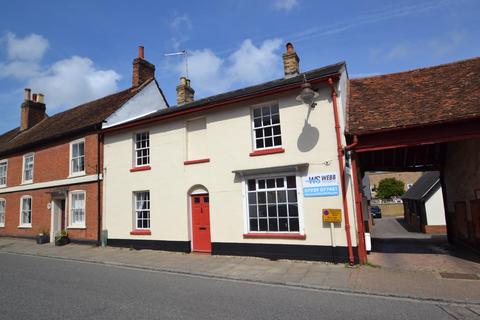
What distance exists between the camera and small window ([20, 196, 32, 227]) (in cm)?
2023

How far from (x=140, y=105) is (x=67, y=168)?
5.20 meters

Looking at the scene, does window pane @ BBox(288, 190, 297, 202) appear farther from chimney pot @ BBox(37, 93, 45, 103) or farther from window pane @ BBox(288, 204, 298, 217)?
chimney pot @ BBox(37, 93, 45, 103)

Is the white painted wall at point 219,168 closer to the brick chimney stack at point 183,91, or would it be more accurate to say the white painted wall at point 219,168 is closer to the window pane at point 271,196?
the window pane at point 271,196

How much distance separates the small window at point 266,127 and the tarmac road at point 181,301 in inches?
199

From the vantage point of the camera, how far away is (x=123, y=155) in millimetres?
15586

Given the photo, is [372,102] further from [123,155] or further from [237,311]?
[123,155]

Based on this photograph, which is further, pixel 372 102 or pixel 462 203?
pixel 462 203

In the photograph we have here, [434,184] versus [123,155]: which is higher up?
[123,155]

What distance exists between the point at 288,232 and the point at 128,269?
5.21 metres

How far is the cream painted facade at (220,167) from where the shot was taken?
1084 centimetres

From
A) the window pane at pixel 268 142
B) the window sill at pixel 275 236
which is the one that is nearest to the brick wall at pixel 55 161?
the window sill at pixel 275 236

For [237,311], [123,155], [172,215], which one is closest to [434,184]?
[172,215]

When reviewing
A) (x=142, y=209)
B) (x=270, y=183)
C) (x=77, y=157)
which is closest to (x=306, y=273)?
(x=270, y=183)

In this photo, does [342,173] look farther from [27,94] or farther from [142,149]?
[27,94]
